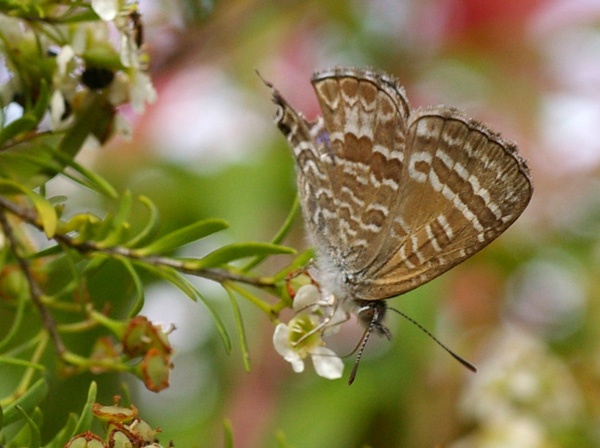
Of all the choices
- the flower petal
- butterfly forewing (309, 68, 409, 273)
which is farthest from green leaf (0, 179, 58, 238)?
butterfly forewing (309, 68, 409, 273)

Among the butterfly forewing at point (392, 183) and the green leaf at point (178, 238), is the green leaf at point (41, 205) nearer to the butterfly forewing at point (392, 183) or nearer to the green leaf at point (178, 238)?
the green leaf at point (178, 238)

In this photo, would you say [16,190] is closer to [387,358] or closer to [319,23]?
[387,358]

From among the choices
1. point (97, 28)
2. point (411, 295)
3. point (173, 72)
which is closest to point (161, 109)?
point (173, 72)

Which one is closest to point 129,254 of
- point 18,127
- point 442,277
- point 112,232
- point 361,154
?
point 112,232

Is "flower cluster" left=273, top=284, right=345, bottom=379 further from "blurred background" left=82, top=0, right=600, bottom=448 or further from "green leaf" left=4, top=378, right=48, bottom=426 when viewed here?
"blurred background" left=82, top=0, right=600, bottom=448

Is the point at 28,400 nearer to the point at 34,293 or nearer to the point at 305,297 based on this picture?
the point at 34,293

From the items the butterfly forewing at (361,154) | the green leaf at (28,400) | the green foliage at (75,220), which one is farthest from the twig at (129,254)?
the butterfly forewing at (361,154)
